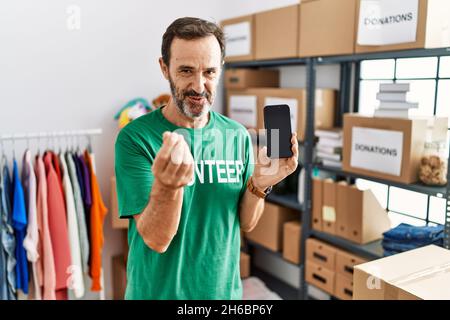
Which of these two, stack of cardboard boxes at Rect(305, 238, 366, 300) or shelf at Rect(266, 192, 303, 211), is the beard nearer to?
stack of cardboard boxes at Rect(305, 238, 366, 300)

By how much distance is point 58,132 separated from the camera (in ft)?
6.54

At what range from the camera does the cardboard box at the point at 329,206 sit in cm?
202

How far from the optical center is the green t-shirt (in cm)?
75

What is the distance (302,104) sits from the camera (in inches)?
82.4

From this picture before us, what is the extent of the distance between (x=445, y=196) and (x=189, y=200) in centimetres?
117

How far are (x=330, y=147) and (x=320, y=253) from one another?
56cm

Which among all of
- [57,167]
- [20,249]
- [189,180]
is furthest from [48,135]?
[189,180]

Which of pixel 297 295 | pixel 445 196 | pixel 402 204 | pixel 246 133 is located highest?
pixel 246 133

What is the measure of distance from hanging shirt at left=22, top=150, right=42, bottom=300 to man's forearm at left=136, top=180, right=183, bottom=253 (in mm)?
1348

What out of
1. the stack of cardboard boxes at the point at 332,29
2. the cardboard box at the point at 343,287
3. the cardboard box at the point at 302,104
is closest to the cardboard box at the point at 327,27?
the stack of cardboard boxes at the point at 332,29

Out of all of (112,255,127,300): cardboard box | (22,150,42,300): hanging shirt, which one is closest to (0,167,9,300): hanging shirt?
(22,150,42,300): hanging shirt

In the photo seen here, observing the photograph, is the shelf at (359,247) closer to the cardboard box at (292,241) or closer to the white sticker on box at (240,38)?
the cardboard box at (292,241)

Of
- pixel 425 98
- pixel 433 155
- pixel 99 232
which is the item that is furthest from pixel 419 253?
pixel 99 232
